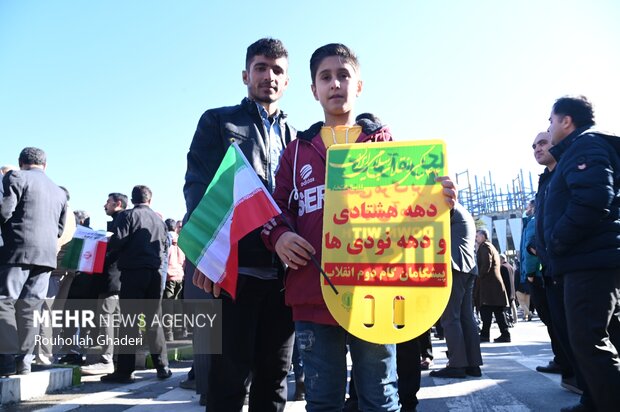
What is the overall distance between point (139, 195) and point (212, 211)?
420 cm

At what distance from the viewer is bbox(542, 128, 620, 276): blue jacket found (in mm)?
2943

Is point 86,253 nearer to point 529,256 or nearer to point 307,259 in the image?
point 307,259

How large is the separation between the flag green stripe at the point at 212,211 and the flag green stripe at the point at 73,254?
4731 mm

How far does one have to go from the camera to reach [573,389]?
13.9 feet

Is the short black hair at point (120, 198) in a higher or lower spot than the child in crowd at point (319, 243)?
higher

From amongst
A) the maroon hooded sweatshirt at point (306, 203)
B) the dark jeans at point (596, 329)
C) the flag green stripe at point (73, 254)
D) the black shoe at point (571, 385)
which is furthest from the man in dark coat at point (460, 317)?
the flag green stripe at point (73, 254)

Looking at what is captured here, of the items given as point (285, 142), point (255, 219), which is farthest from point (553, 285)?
point (255, 219)

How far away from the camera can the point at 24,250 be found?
15.6ft

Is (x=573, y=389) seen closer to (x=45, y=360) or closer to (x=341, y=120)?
(x=341, y=120)

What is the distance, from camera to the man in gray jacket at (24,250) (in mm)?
4559

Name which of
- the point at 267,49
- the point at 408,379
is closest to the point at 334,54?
the point at 267,49

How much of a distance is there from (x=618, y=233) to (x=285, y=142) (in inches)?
81.5

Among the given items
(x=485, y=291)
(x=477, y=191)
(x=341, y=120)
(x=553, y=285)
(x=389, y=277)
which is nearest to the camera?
(x=389, y=277)

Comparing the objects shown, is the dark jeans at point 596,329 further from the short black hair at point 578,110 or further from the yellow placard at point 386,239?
the yellow placard at point 386,239
